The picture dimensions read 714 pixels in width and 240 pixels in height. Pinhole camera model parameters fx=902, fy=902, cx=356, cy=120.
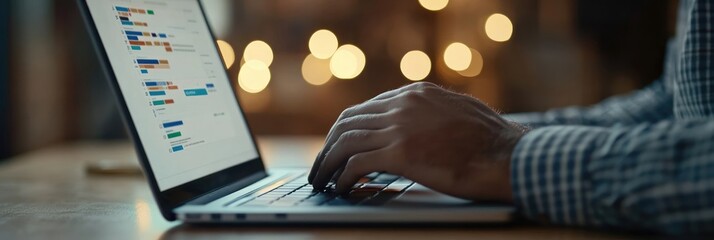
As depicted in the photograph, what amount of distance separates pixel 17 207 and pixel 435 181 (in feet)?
1.42

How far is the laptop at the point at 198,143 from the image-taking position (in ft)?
2.34

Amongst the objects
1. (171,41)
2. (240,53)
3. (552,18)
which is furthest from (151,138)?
(552,18)

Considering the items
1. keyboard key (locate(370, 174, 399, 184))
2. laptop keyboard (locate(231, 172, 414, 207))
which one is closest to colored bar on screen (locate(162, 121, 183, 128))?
laptop keyboard (locate(231, 172, 414, 207))

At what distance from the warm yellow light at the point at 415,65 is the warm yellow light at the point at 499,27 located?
235 millimetres

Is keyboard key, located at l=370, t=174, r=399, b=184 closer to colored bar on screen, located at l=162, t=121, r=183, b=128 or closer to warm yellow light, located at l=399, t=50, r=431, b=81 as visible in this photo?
colored bar on screen, located at l=162, t=121, r=183, b=128

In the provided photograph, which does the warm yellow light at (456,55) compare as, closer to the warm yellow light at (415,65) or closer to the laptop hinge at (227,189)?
the warm yellow light at (415,65)

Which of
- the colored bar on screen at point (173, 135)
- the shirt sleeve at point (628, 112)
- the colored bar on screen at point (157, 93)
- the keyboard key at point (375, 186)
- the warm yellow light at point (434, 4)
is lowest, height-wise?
the shirt sleeve at point (628, 112)

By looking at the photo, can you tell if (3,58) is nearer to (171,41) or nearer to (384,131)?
(171,41)

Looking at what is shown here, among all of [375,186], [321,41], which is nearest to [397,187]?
[375,186]

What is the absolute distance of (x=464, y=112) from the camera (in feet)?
2.51

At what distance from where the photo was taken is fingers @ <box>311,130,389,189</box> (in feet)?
2.50

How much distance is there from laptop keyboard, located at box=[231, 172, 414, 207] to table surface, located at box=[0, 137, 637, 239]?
2.3 inches

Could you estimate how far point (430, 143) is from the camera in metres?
0.73

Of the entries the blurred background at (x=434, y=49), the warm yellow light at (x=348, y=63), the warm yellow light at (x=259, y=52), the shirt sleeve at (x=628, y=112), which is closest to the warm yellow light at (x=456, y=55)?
the blurred background at (x=434, y=49)
